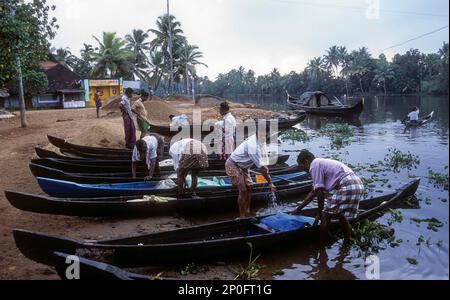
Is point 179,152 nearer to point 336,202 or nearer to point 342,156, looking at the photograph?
point 336,202

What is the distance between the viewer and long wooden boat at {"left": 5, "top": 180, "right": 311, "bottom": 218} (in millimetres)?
5754

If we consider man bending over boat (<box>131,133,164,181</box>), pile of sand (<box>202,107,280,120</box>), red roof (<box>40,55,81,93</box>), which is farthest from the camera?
red roof (<box>40,55,81,93</box>)

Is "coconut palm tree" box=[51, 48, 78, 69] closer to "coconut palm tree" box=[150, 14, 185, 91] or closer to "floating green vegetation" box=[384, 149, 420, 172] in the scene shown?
"coconut palm tree" box=[150, 14, 185, 91]

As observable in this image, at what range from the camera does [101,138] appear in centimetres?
1454

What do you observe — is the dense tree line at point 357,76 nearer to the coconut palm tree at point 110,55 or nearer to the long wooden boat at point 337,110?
the long wooden boat at point 337,110

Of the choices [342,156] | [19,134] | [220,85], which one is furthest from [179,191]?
[220,85]

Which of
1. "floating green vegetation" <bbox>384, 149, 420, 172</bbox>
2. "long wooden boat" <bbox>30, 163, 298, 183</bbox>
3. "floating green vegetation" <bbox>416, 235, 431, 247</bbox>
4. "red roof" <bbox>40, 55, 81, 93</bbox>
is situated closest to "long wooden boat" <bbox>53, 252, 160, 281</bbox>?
"long wooden boat" <bbox>30, 163, 298, 183</bbox>

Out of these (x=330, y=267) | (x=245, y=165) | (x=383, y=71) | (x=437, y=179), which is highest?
(x=383, y=71)

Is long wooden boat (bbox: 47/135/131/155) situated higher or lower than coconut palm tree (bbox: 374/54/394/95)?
lower

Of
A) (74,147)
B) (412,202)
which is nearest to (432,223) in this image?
(412,202)

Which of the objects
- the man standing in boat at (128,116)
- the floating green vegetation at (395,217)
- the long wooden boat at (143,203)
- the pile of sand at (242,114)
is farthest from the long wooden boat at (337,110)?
the long wooden boat at (143,203)

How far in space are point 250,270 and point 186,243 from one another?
3.40 feet

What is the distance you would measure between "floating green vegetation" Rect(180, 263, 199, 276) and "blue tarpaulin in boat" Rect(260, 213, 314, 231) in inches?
54.1

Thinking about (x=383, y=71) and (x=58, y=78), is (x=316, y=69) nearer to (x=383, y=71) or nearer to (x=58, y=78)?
(x=383, y=71)
